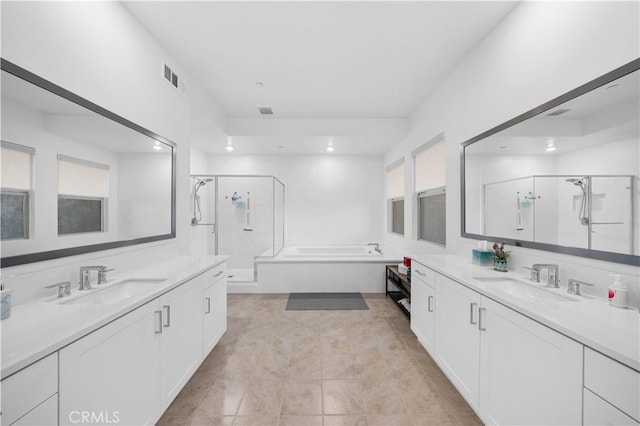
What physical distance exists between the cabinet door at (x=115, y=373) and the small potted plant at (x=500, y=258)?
2265mm

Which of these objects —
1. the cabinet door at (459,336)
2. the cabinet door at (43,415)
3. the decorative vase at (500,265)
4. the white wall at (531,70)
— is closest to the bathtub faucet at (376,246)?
the white wall at (531,70)

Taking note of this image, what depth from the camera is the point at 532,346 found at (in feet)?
3.69

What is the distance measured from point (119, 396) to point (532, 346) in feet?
6.00

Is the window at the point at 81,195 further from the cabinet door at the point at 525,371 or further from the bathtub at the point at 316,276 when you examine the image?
the bathtub at the point at 316,276

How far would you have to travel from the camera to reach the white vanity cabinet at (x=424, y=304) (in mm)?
2136

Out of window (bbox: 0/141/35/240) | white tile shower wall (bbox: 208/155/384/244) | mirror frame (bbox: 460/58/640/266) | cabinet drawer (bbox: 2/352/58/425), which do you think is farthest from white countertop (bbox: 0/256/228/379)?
white tile shower wall (bbox: 208/155/384/244)

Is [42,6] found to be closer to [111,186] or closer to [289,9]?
[111,186]

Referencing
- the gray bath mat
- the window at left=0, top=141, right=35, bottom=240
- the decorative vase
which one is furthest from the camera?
the gray bath mat

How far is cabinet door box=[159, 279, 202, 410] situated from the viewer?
1495mm

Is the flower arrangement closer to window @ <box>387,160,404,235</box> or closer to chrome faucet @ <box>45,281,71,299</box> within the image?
window @ <box>387,160,404,235</box>

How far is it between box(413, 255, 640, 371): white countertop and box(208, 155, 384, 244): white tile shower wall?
3898 mm

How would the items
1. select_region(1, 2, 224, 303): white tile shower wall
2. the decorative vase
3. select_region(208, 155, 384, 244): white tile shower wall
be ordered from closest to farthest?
select_region(1, 2, 224, 303): white tile shower wall
the decorative vase
select_region(208, 155, 384, 244): white tile shower wall

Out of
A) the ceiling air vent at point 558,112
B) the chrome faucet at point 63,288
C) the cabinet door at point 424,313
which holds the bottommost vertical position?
the cabinet door at point 424,313

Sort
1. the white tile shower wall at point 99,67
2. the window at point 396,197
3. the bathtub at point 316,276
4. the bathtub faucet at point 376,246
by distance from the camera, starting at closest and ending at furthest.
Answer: the white tile shower wall at point 99,67 → the bathtub at point 316,276 → the window at point 396,197 → the bathtub faucet at point 376,246
